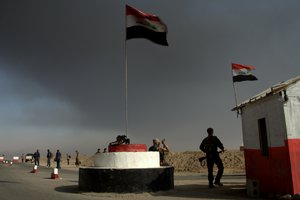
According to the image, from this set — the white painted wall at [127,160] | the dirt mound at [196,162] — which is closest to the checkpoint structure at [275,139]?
the white painted wall at [127,160]

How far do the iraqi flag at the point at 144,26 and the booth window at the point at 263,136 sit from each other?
519 centimetres

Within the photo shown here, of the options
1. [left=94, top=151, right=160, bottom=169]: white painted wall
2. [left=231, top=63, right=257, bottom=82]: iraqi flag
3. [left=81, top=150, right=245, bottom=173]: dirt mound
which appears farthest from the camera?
[left=81, top=150, right=245, bottom=173]: dirt mound

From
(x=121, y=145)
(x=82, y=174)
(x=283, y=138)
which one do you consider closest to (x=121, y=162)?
(x=121, y=145)

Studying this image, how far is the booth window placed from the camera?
11.0m

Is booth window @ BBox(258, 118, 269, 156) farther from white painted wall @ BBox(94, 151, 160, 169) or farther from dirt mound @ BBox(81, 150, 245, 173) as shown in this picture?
dirt mound @ BBox(81, 150, 245, 173)

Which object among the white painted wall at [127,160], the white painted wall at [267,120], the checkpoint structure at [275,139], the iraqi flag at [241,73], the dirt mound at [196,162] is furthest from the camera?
the dirt mound at [196,162]

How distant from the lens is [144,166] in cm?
1133

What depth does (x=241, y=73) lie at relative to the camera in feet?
73.0

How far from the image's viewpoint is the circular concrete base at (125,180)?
1088 cm

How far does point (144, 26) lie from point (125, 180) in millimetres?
6222

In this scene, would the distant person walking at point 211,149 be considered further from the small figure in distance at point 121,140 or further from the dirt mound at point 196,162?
the dirt mound at point 196,162

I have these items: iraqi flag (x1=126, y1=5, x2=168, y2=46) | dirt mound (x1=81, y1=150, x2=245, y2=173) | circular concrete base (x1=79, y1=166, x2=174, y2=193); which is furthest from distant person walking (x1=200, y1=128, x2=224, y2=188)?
dirt mound (x1=81, y1=150, x2=245, y2=173)

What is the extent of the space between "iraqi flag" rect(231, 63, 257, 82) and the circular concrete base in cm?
1237

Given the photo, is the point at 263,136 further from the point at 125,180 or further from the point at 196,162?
the point at 196,162
